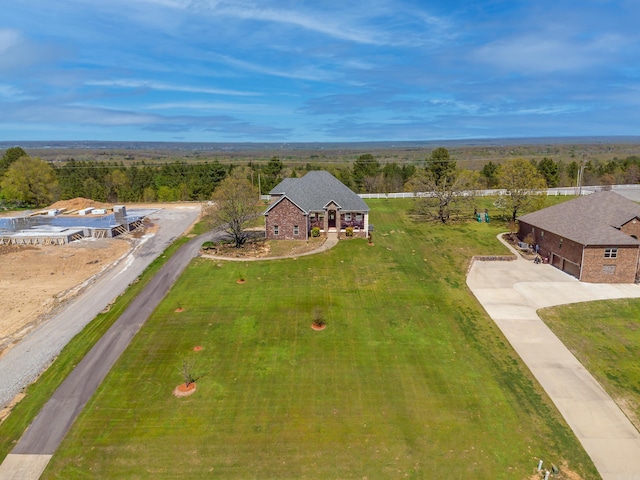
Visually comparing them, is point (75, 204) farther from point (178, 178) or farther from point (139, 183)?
point (178, 178)

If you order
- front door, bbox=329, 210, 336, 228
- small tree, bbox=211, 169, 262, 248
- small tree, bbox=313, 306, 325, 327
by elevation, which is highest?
small tree, bbox=211, 169, 262, 248

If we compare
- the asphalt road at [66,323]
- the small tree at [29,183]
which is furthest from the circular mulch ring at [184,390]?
the small tree at [29,183]

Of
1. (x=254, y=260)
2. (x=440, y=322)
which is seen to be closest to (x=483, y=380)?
(x=440, y=322)

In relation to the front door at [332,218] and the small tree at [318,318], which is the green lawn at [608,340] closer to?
the small tree at [318,318]

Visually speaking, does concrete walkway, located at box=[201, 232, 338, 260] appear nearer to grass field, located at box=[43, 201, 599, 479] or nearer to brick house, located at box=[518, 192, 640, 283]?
grass field, located at box=[43, 201, 599, 479]

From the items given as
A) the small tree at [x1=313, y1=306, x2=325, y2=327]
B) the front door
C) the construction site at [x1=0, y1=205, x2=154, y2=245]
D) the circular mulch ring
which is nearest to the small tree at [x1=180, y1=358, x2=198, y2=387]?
the circular mulch ring
